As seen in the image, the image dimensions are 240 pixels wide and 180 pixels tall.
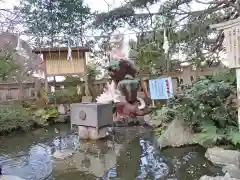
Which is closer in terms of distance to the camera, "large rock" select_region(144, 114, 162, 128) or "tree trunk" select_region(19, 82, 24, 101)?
"large rock" select_region(144, 114, 162, 128)

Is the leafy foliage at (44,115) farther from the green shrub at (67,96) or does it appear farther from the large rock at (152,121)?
the large rock at (152,121)

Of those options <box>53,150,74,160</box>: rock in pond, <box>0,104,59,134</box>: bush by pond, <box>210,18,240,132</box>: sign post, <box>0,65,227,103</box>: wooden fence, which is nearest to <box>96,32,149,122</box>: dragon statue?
<box>0,65,227,103</box>: wooden fence

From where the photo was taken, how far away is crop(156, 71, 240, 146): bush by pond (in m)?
6.24

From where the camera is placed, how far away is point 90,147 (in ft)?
25.3

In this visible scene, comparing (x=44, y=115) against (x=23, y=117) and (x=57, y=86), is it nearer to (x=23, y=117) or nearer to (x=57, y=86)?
(x=23, y=117)

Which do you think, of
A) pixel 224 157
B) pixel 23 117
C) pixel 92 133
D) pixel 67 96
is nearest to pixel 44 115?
pixel 23 117

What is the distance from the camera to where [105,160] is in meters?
6.38

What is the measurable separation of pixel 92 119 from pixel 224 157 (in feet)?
13.8

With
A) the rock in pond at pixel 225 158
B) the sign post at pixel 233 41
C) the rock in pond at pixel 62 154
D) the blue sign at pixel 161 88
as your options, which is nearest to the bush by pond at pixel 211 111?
the rock in pond at pixel 225 158

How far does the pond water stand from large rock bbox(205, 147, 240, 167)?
0.18 m

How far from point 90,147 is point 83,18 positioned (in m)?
13.2

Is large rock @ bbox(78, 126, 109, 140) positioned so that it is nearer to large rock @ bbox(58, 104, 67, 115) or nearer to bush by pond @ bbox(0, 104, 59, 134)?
Answer: bush by pond @ bbox(0, 104, 59, 134)

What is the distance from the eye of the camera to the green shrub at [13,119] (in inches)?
413

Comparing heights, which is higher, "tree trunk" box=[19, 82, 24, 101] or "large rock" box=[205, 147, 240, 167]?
"tree trunk" box=[19, 82, 24, 101]
